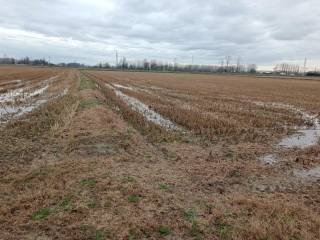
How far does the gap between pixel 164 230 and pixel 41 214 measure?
2.32 metres

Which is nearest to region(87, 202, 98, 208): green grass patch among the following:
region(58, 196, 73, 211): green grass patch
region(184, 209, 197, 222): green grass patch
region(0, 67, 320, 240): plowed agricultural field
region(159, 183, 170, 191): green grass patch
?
region(0, 67, 320, 240): plowed agricultural field

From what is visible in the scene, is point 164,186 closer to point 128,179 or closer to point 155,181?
point 155,181

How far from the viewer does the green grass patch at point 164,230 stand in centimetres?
525

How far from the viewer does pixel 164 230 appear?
5324 millimetres

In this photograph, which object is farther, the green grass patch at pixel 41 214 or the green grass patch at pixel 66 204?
the green grass patch at pixel 66 204

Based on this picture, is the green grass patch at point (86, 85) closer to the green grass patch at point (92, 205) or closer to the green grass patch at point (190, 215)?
the green grass patch at point (92, 205)

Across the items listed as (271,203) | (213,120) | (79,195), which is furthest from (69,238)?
(213,120)

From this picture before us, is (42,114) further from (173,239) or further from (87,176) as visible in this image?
(173,239)

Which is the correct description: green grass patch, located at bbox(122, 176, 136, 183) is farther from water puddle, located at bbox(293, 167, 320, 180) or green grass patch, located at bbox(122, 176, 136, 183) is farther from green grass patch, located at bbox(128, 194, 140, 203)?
water puddle, located at bbox(293, 167, 320, 180)

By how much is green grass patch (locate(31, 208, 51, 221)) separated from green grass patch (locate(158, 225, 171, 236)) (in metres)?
2.12

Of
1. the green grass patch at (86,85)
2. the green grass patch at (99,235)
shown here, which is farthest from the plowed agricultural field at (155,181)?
the green grass patch at (86,85)

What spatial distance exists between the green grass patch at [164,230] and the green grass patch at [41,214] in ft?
6.94

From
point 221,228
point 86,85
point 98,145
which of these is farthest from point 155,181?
point 86,85

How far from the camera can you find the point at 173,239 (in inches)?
200
